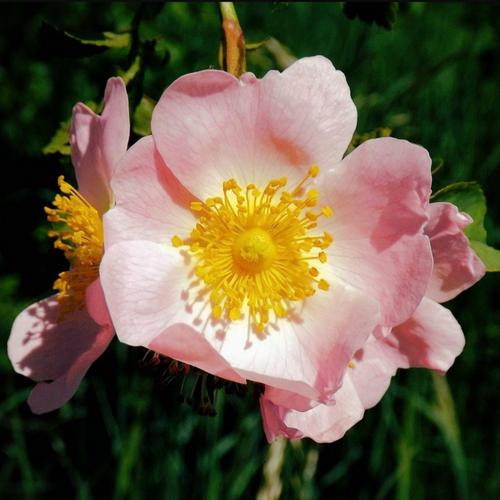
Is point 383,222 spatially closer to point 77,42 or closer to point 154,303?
point 154,303

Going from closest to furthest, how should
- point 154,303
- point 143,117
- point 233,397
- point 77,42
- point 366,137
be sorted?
point 154,303 < point 366,137 < point 143,117 < point 77,42 < point 233,397

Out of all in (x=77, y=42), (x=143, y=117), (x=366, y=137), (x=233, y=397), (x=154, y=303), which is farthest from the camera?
(x=233, y=397)

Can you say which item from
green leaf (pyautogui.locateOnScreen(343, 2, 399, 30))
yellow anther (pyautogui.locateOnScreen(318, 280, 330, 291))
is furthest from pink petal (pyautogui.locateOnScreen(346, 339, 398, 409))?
green leaf (pyautogui.locateOnScreen(343, 2, 399, 30))

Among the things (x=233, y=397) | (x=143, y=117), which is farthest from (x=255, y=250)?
(x=233, y=397)

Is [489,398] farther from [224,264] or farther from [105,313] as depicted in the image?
[105,313]

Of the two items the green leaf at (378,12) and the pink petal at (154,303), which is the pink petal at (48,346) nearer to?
the pink petal at (154,303)

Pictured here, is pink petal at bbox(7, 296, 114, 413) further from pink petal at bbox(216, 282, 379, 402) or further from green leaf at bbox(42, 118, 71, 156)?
green leaf at bbox(42, 118, 71, 156)
